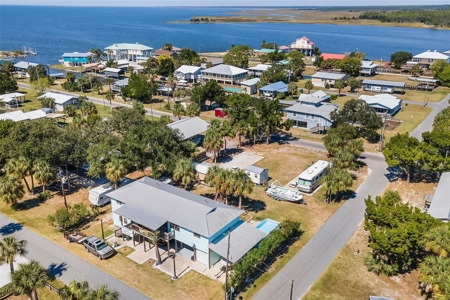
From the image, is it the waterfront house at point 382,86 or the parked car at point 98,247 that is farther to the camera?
the waterfront house at point 382,86

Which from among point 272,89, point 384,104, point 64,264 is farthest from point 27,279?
point 272,89

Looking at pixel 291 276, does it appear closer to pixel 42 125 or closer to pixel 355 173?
pixel 355 173

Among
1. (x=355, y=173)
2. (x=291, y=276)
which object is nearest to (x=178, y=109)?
(x=355, y=173)

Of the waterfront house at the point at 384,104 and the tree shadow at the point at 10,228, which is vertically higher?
the waterfront house at the point at 384,104

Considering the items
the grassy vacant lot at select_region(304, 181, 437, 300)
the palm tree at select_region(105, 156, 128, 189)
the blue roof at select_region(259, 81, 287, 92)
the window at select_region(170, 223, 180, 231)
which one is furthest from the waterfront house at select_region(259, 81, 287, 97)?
the window at select_region(170, 223, 180, 231)

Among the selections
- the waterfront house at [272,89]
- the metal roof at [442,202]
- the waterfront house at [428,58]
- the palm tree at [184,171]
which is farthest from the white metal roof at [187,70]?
the metal roof at [442,202]

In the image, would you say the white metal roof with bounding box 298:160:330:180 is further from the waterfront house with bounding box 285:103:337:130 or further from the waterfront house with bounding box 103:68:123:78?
the waterfront house with bounding box 103:68:123:78

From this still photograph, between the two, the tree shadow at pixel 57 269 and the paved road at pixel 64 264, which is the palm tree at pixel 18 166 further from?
the tree shadow at pixel 57 269
